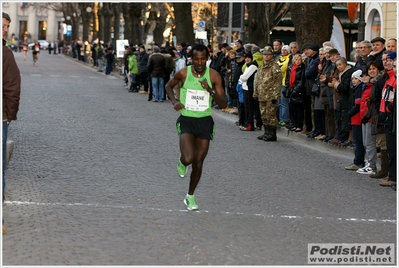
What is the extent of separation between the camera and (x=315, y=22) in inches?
863

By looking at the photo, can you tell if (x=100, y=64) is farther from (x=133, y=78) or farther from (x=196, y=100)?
(x=196, y=100)

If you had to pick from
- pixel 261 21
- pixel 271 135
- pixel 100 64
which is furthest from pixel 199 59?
pixel 100 64

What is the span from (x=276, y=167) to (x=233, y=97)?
994cm

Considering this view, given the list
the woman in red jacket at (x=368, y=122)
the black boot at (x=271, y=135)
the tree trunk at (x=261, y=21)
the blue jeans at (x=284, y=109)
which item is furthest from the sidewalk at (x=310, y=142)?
the tree trunk at (x=261, y=21)

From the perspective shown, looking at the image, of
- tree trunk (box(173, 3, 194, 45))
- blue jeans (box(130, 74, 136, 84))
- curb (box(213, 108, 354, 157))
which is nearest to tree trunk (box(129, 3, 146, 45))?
tree trunk (box(173, 3, 194, 45))

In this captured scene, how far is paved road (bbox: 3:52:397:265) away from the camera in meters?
7.83

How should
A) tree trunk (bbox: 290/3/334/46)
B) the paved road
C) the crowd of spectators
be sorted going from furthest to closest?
1. tree trunk (bbox: 290/3/334/46)
2. the crowd of spectators
3. the paved road

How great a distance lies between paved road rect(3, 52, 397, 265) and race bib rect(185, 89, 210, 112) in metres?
1.04

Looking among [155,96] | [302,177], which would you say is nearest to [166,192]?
[302,177]

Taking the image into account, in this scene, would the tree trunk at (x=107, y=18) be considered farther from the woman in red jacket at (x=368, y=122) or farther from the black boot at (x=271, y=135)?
the woman in red jacket at (x=368, y=122)

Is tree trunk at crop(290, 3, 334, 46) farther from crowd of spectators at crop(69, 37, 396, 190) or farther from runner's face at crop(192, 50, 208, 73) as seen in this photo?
runner's face at crop(192, 50, 208, 73)

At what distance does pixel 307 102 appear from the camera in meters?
18.2

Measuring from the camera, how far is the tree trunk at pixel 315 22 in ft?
71.8

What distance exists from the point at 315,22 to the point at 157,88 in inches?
310
